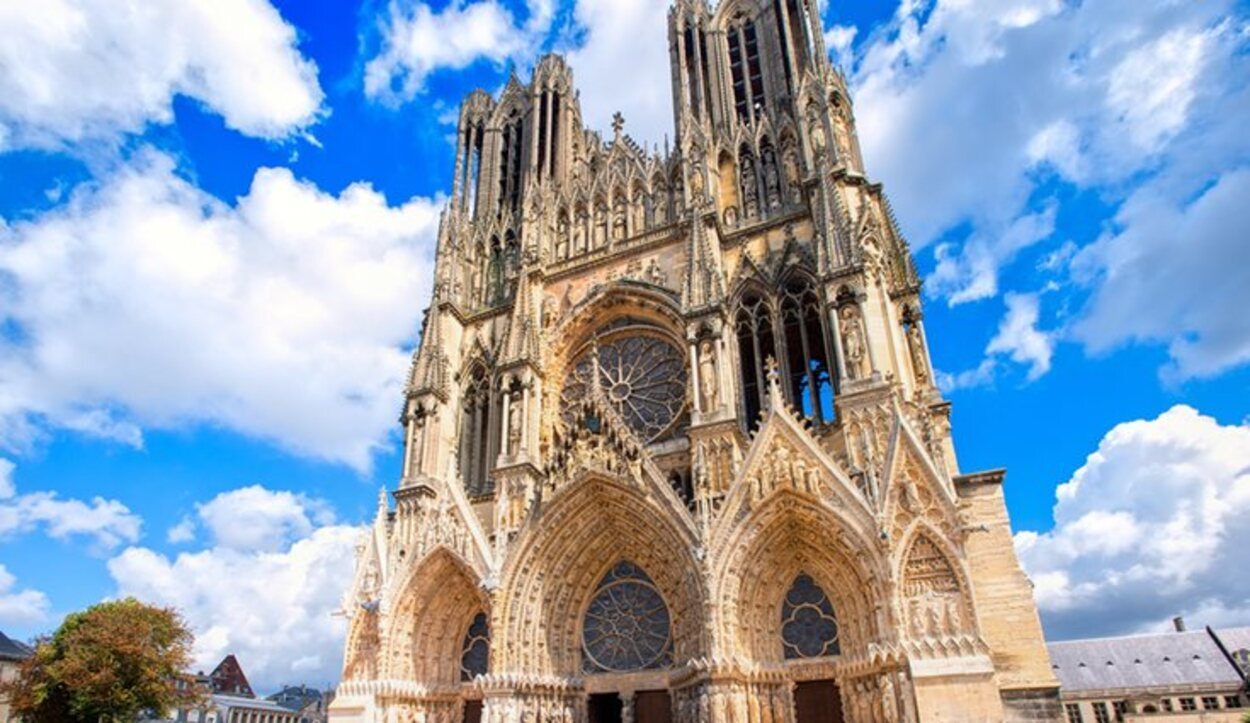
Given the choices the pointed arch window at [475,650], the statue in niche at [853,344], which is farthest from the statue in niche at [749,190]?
the pointed arch window at [475,650]

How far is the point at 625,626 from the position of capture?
15766 mm

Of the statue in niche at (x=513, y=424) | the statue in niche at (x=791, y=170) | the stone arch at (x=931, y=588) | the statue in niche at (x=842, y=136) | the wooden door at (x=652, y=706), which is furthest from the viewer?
the statue in niche at (x=791, y=170)

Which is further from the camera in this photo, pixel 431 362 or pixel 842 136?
pixel 431 362

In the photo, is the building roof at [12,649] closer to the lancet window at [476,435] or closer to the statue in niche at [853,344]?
the lancet window at [476,435]

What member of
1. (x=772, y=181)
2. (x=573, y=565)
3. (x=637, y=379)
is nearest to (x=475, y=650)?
(x=573, y=565)

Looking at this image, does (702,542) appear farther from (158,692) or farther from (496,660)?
(158,692)

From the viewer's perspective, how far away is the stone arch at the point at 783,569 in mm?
13367

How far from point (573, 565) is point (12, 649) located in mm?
Answer: 35360

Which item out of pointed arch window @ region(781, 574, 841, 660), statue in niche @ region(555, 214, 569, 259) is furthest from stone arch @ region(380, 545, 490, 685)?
statue in niche @ region(555, 214, 569, 259)

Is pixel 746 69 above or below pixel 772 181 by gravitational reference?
above

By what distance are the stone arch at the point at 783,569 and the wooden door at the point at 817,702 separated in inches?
26.8

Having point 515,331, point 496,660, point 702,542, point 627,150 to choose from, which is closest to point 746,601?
point 702,542

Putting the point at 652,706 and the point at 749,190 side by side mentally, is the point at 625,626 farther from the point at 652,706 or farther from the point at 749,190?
the point at 749,190

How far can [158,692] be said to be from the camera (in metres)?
21.6
